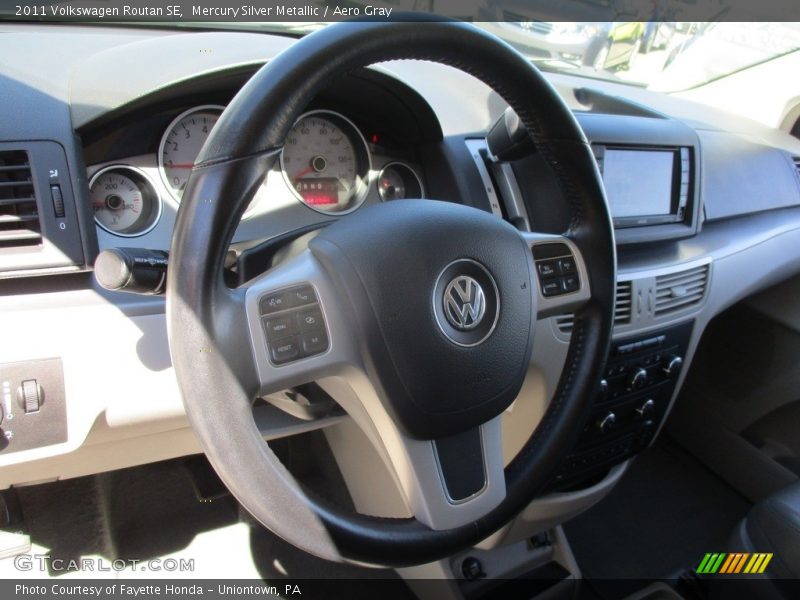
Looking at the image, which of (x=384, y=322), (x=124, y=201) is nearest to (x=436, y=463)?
(x=384, y=322)

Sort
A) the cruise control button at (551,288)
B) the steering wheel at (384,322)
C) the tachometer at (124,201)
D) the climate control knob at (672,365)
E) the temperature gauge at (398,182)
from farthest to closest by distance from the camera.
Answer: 1. the climate control knob at (672,365)
2. the temperature gauge at (398,182)
3. the tachometer at (124,201)
4. the cruise control button at (551,288)
5. the steering wheel at (384,322)

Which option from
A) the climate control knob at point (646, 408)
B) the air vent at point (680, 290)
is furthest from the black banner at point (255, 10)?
the climate control knob at point (646, 408)

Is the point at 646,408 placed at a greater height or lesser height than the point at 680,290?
lesser

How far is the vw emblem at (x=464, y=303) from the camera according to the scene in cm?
79

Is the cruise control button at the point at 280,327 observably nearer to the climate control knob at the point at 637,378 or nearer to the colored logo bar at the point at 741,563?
the climate control knob at the point at 637,378

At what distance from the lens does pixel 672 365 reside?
155 cm

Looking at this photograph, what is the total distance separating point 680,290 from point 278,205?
3.27 feet

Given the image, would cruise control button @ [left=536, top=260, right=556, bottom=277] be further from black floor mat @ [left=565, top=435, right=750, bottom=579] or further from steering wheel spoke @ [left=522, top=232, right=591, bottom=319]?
black floor mat @ [left=565, top=435, right=750, bottom=579]

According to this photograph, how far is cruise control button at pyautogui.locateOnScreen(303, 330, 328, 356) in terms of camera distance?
2.43ft

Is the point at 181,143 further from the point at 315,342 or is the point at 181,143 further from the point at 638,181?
the point at 638,181

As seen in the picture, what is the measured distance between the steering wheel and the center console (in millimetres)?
520

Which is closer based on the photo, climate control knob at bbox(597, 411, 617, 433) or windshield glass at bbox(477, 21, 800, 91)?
climate control knob at bbox(597, 411, 617, 433)

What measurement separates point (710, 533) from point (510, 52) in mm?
1911

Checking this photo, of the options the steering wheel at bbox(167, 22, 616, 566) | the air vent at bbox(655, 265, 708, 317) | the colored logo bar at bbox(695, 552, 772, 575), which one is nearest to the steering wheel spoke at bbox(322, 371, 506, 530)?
the steering wheel at bbox(167, 22, 616, 566)
